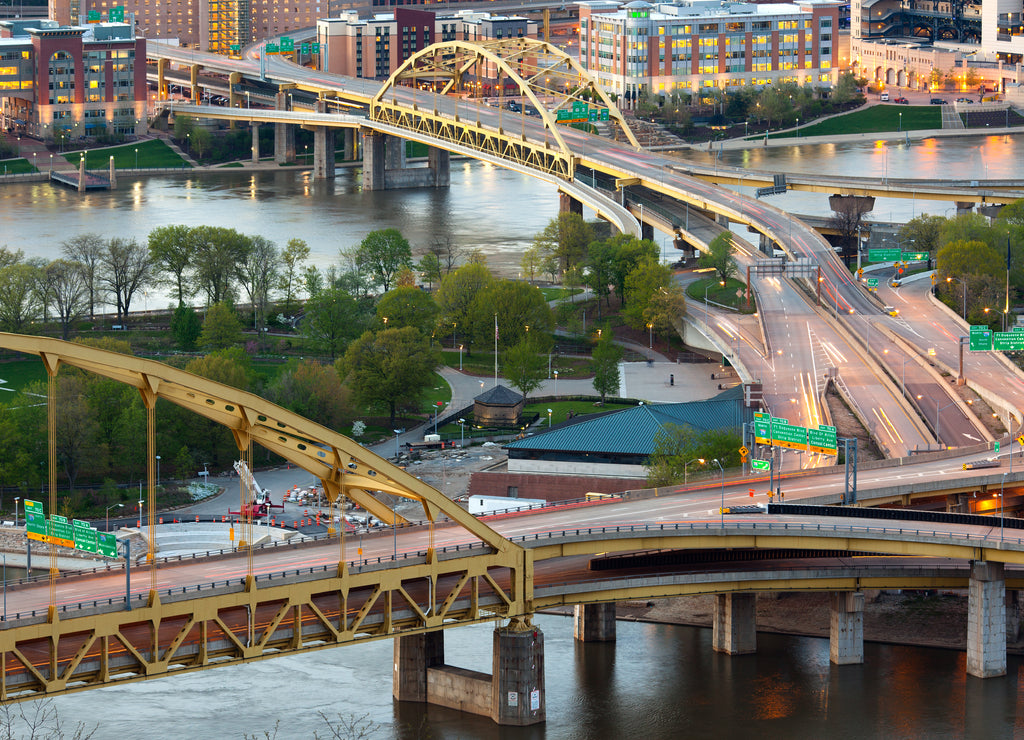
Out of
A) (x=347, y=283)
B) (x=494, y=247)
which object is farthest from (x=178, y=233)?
(x=494, y=247)

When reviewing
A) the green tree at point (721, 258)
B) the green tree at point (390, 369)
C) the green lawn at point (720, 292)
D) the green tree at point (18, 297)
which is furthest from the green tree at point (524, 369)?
the green tree at point (18, 297)

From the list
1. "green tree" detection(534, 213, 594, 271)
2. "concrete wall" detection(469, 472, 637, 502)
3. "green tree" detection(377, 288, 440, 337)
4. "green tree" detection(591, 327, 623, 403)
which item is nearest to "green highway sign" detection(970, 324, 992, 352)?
"green tree" detection(591, 327, 623, 403)

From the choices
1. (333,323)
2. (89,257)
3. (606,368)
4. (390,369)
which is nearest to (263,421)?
(390,369)

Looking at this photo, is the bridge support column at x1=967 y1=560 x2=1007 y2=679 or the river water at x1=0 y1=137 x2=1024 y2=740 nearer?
the river water at x1=0 y1=137 x2=1024 y2=740

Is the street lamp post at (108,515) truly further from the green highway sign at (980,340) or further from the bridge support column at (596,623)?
the green highway sign at (980,340)

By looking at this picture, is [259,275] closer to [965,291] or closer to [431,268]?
[431,268]

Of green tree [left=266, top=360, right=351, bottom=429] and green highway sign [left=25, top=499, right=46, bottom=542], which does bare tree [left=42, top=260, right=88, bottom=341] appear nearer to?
green tree [left=266, top=360, right=351, bottom=429]

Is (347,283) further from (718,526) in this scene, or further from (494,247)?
(718,526)
